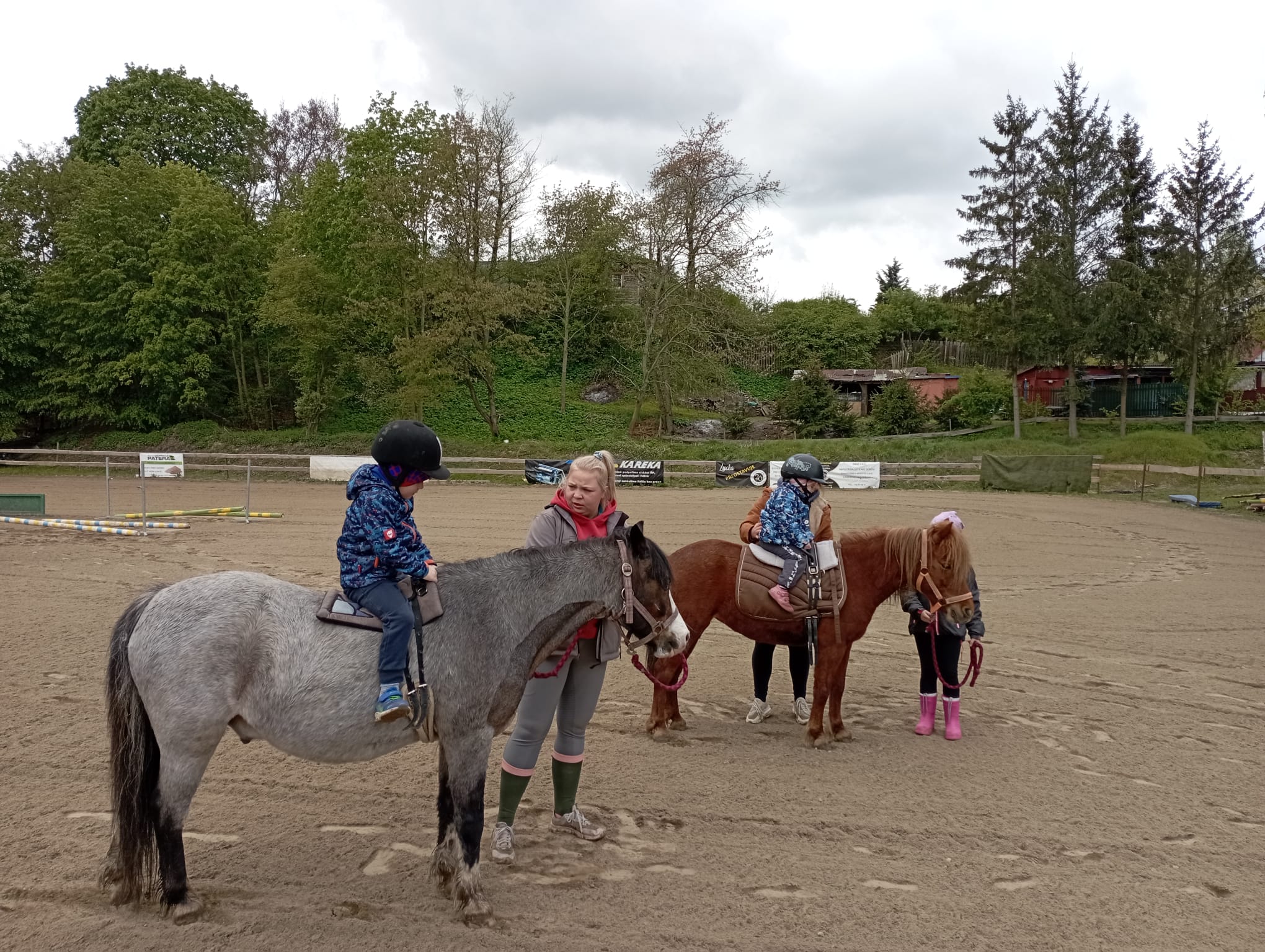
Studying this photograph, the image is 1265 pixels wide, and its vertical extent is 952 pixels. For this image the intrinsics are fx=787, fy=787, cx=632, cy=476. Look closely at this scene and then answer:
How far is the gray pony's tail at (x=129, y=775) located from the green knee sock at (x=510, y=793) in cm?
151

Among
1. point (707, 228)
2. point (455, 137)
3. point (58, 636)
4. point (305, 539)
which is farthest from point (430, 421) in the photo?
point (58, 636)

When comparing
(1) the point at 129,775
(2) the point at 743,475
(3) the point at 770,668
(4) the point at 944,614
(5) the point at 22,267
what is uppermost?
(5) the point at 22,267

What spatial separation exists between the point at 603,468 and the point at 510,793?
1.68 meters

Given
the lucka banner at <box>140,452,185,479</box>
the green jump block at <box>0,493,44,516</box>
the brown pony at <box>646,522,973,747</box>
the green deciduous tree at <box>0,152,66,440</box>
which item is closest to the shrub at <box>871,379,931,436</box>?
the lucka banner at <box>140,452,185,479</box>

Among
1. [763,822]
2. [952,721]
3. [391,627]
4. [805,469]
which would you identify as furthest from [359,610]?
[952,721]

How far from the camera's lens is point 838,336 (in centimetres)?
4303

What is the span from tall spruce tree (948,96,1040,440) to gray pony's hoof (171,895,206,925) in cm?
3363

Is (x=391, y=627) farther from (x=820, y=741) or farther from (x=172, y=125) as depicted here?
(x=172, y=125)

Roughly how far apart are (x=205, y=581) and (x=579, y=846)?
7.35 feet

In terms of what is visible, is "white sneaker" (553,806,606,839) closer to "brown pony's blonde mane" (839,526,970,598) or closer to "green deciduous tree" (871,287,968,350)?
"brown pony's blonde mane" (839,526,970,598)

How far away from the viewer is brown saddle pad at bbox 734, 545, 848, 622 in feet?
18.2

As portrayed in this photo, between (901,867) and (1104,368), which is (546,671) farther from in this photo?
(1104,368)

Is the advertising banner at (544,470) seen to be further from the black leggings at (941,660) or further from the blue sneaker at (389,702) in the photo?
the blue sneaker at (389,702)

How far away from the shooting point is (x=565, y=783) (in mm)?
4137
